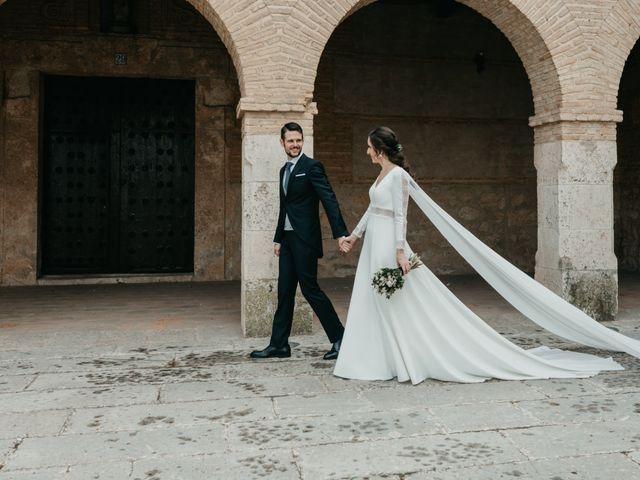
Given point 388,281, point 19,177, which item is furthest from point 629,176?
point 19,177

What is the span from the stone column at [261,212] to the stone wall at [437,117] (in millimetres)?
4037

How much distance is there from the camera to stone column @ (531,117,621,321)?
6.67m

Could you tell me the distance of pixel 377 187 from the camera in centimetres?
446

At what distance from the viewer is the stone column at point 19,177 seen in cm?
911

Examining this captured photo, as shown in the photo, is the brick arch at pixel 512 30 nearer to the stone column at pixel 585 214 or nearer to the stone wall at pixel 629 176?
the stone column at pixel 585 214

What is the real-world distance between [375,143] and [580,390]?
202 centimetres

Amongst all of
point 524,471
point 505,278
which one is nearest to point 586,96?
point 505,278

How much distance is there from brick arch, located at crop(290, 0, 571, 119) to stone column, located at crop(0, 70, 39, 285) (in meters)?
4.94

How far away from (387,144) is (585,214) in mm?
3202

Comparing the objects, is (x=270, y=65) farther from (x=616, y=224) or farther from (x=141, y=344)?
(x=616, y=224)

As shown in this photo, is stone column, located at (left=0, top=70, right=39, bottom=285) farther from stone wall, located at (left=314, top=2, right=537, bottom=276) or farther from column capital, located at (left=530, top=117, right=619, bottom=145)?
column capital, located at (left=530, top=117, right=619, bottom=145)

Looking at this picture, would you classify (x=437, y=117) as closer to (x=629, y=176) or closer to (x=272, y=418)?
(x=629, y=176)

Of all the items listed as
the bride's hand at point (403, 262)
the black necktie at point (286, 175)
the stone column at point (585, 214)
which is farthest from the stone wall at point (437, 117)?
the bride's hand at point (403, 262)

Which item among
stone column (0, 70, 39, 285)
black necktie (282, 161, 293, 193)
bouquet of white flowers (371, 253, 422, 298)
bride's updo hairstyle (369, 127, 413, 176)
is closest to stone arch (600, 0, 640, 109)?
bride's updo hairstyle (369, 127, 413, 176)
